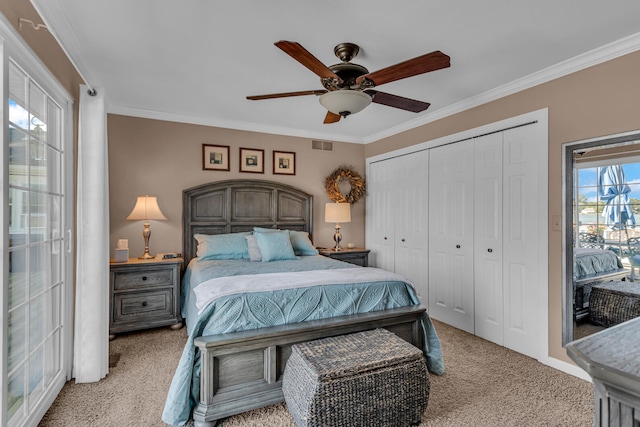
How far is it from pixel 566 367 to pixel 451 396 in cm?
113

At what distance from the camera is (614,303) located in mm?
2514

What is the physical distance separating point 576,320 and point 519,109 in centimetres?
190

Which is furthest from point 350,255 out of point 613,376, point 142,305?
point 613,376

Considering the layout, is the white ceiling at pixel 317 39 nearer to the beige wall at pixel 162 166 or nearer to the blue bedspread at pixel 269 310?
the beige wall at pixel 162 166

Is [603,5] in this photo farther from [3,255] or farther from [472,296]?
[3,255]

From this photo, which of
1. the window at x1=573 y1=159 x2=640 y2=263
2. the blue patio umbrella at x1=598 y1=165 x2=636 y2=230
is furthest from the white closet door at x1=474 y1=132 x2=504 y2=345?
the blue patio umbrella at x1=598 y1=165 x2=636 y2=230

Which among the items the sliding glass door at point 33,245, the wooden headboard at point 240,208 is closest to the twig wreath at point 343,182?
the wooden headboard at point 240,208

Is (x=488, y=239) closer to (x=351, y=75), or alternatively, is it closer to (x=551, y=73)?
(x=551, y=73)

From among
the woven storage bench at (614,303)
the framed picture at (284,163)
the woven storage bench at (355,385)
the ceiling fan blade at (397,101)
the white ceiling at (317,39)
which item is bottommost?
the woven storage bench at (355,385)

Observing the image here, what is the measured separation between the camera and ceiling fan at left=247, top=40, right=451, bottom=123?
6.32 feet

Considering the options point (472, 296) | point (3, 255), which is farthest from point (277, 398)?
point (472, 296)

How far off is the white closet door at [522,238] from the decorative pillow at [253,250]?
254 centimetres

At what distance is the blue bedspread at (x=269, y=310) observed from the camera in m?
1.99

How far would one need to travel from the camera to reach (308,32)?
2.27 m
